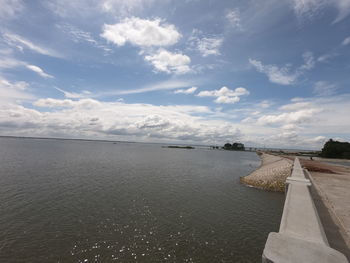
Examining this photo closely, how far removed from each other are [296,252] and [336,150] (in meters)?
125

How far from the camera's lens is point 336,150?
97625 millimetres

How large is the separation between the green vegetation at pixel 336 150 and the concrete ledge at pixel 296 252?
122 metres

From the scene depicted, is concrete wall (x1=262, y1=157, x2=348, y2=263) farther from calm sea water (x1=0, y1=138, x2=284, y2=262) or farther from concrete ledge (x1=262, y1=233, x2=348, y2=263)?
calm sea water (x1=0, y1=138, x2=284, y2=262)

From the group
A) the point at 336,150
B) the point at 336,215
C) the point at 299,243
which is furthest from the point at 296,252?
the point at 336,150

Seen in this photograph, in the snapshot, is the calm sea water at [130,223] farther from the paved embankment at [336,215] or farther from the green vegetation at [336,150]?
the green vegetation at [336,150]

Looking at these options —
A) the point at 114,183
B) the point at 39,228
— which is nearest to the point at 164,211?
the point at 39,228

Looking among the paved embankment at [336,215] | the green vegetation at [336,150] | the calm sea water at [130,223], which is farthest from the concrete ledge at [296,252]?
the green vegetation at [336,150]

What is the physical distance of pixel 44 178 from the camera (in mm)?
28125

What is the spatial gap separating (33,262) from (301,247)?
13.0m

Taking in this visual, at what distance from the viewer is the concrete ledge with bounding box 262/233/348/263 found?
4887 millimetres

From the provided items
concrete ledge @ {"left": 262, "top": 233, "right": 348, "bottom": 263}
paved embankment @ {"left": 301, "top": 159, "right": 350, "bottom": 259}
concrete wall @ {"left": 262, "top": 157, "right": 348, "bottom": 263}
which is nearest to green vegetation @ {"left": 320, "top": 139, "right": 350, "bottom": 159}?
paved embankment @ {"left": 301, "top": 159, "right": 350, "bottom": 259}

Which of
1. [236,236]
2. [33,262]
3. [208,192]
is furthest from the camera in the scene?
[208,192]

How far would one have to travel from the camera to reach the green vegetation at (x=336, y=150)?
312 ft

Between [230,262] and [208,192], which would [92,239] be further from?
[208,192]
